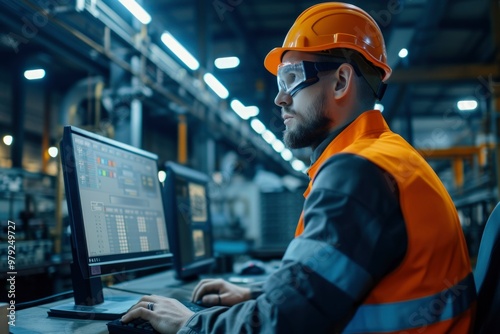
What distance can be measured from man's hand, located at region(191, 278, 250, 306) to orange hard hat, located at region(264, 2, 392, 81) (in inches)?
32.3

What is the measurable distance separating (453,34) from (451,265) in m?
9.31

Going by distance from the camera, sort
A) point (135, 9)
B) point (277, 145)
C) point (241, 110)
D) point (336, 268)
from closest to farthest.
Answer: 1. point (336, 268)
2. point (135, 9)
3. point (241, 110)
4. point (277, 145)

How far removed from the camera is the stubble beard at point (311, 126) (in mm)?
1276

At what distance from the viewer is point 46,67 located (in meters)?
8.60

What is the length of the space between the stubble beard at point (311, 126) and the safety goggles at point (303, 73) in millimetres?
62

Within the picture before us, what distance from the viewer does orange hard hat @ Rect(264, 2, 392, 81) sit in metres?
1.31

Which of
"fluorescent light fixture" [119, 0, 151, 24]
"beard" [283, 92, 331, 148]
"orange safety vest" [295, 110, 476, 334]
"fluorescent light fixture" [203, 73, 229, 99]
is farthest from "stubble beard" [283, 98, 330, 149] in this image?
"fluorescent light fixture" [203, 73, 229, 99]

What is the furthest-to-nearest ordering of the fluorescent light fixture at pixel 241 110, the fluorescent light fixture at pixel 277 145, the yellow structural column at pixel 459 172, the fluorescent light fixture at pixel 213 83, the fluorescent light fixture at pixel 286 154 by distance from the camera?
the yellow structural column at pixel 459 172
the fluorescent light fixture at pixel 286 154
the fluorescent light fixture at pixel 277 145
the fluorescent light fixture at pixel 241 110
the fluorescent light fixture at pixel 213 83

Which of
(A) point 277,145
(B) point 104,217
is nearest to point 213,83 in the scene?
(B) point 104,217

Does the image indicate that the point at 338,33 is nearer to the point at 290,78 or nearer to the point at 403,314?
the point at 290,78

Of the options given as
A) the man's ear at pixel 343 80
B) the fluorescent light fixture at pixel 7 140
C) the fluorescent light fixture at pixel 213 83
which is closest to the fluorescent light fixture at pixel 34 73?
the fluorescent light fixture at pixel 7 140

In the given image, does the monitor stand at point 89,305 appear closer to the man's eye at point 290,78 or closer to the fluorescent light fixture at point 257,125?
the man's eye at point 290,78

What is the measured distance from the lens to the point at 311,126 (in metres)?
1.28

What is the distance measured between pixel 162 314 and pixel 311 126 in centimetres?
65
